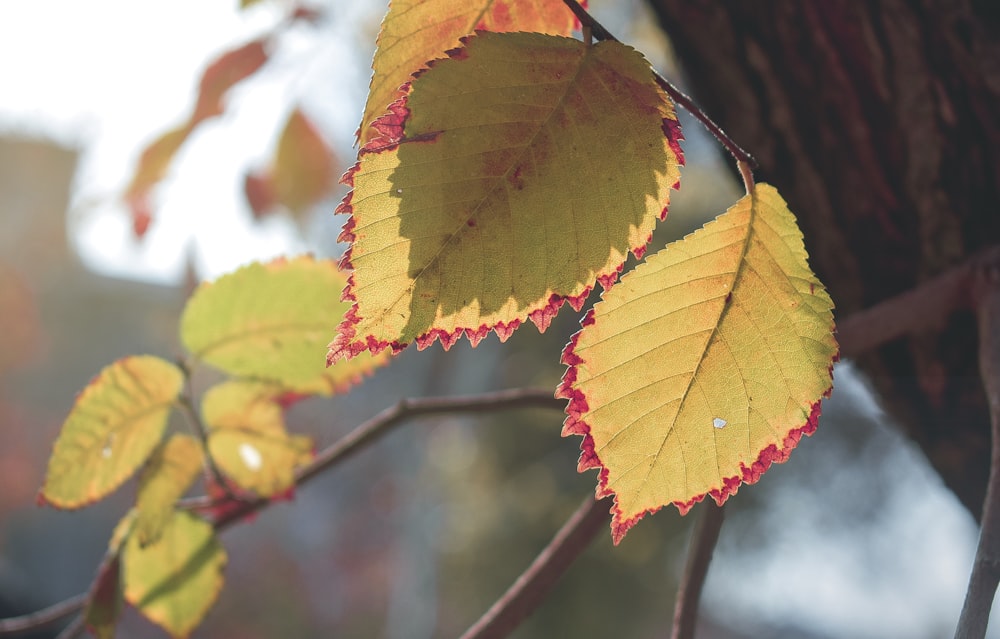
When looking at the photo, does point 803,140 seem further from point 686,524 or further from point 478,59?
point 686,524

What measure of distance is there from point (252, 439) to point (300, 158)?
444 millimetres

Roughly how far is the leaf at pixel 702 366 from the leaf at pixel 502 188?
0.07 ft

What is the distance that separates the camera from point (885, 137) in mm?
490

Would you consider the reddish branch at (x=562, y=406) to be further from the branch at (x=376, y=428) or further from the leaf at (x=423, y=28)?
the leaf at (x=423, y=28)

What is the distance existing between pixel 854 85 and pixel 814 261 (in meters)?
0.14

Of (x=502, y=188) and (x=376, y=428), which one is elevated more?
(x=502, y=188)

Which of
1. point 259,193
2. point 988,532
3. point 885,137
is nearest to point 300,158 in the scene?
point 259,193

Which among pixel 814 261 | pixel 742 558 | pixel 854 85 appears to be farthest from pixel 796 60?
pixel 742 558

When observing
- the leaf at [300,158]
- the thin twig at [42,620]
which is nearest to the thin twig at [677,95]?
the thin twig at [42,620]

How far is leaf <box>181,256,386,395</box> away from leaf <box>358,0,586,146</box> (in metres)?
0.15

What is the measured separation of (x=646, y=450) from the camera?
9.5 inches

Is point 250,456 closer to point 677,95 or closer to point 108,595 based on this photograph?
point 108,595

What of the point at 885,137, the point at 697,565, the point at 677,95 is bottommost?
the point at 697,565

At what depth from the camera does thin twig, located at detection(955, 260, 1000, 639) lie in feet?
0.71
